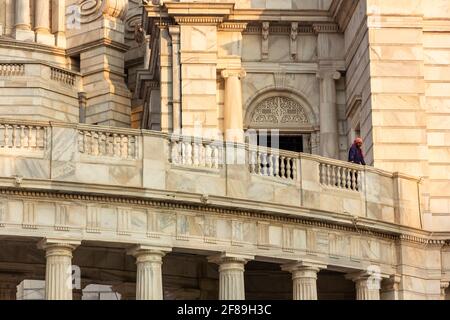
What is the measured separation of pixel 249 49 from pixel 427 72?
7.55 metres

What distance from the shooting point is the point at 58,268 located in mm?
55250

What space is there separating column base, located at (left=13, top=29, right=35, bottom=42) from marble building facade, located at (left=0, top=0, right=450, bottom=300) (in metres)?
10.2

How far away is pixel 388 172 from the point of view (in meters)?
62.8

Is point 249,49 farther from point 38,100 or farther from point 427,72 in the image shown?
point 38,100

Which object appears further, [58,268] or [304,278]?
[304,278]

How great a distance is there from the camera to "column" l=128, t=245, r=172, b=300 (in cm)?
5625

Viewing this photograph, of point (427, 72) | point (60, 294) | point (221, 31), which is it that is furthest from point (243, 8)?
point (60, 294)

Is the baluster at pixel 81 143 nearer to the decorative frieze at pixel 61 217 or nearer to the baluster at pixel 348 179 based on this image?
the decorative frieze at pixel 61 217

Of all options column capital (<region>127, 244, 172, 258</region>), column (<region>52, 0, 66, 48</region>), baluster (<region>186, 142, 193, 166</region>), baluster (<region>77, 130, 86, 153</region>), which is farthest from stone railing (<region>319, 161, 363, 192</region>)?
column (<region>52, 0, 66, 48</region>)

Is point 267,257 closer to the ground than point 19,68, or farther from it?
closer to the ground

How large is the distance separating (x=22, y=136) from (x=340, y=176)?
36.3 ft

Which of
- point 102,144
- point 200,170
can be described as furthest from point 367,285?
point 102,144

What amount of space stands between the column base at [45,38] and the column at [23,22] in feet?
1.20

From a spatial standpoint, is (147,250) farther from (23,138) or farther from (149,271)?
(23,138)
